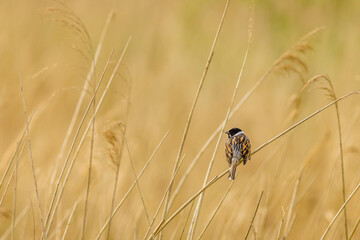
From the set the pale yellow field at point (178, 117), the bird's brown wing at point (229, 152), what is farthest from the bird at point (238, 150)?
the pale yellow field at point (178, 117)

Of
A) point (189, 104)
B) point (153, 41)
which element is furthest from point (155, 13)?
point (189, 104)

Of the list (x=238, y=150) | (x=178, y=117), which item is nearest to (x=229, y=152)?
(x=238, y=150)

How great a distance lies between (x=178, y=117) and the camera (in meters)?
5.58

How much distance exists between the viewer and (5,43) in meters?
6.25

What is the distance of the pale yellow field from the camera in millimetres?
3346

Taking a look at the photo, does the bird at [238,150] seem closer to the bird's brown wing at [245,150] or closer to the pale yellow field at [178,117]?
the bird's brown wing at [245,150]

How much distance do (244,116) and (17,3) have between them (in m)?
3.30

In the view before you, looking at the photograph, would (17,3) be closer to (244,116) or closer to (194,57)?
(194,57)

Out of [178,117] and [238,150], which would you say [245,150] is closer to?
[238,150]

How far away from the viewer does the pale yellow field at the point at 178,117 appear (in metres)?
3.35

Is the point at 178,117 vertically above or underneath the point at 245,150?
above

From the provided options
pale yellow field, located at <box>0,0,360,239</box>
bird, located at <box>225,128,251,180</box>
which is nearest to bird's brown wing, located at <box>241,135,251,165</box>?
bird, located at <box>225,128,251,180</box>

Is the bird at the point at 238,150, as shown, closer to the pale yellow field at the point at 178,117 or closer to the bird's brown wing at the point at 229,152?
the bird's brown wing at the point at 229,152

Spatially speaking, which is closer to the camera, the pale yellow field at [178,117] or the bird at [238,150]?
the bird at [238,150]
